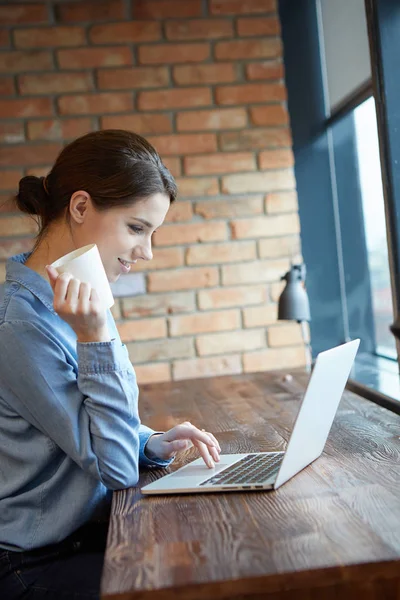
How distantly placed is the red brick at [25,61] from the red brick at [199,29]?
0.51 metres

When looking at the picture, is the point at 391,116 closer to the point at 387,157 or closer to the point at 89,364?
the point at 387,157

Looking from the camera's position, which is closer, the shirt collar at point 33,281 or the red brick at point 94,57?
the shirt collar at point 33,281

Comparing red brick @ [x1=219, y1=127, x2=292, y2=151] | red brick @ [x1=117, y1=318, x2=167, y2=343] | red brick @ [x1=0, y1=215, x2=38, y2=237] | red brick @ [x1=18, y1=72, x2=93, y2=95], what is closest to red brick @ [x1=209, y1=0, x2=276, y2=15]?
red brick @ [x1=219, y1=127, x2=292, y2=151]

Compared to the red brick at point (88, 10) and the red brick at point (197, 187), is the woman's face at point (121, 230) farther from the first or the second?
the red brick at point (88, 10)

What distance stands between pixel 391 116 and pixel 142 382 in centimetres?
156

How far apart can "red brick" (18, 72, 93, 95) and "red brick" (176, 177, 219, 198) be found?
1.79ft

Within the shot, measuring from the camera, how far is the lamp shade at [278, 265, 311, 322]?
264 cm

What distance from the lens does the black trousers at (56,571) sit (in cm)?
125

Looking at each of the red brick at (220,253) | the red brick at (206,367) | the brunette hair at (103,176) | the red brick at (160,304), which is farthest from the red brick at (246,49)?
the brunette hair at (103,176)

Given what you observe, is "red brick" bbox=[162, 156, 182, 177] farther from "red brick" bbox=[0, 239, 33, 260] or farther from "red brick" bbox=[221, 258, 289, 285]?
"red brick" bbox=[0, 239, 33, 260]

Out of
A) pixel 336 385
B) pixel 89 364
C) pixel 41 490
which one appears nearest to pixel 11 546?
pixel 41 490

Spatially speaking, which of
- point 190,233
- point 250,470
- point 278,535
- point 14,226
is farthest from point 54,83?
point 278,535

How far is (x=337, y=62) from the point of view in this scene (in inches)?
119

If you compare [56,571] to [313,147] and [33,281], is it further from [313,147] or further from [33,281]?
[313,147]
